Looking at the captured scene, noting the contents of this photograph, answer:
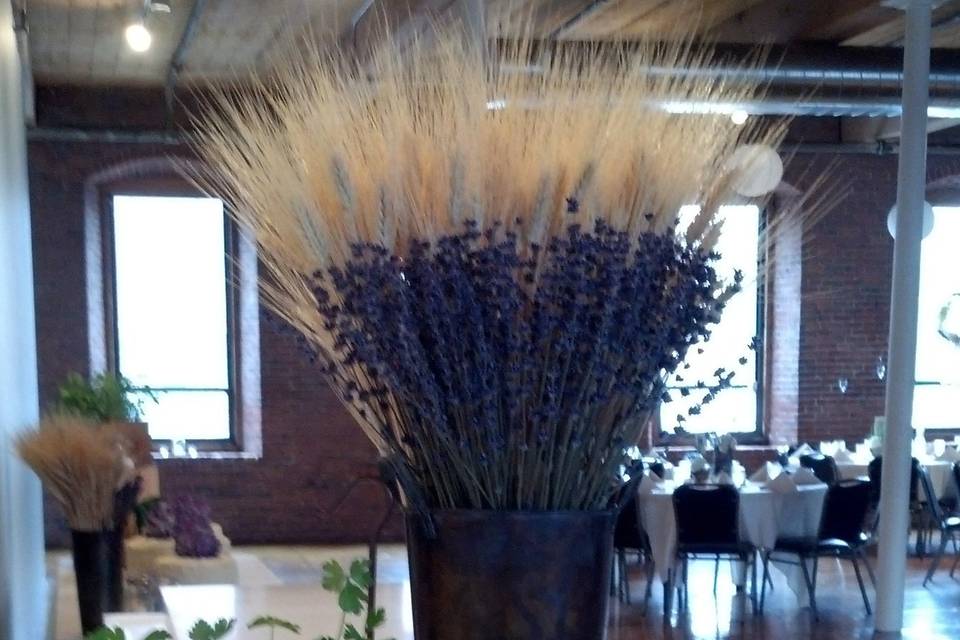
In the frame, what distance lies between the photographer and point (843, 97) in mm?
7203

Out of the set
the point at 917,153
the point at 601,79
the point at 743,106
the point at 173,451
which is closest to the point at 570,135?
the point at 601,79

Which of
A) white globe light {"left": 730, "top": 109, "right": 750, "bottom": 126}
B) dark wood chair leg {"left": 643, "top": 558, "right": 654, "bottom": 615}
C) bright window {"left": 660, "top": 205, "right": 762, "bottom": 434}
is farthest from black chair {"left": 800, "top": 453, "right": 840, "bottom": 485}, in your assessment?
white globe light {"left": 730, "top": 109, "right": 750, "bottom": 126}

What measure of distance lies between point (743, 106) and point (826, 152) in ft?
28.7

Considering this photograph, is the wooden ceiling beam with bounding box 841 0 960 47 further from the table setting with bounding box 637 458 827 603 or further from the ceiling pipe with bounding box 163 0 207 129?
the ceiling pipe with bounding box 163 0 207 129

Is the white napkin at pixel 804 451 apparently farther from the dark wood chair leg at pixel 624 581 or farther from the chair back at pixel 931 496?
the dark wood chair leg at pixel 624 581

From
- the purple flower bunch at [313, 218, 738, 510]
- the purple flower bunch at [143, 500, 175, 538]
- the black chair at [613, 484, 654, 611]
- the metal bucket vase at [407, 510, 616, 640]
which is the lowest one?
the black chair at [613, 484, 654, 611]

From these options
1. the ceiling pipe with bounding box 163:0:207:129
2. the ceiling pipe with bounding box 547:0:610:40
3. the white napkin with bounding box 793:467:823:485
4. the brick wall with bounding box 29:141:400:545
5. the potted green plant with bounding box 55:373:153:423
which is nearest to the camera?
the potted green plant with bounding box 55:373:153:423

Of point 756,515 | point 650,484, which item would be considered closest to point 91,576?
point 650,484

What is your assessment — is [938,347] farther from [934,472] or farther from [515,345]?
[515,345]

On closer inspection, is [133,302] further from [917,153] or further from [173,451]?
[917,153]

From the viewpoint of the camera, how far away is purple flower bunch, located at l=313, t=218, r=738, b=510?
0.99 m

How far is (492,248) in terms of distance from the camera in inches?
38.4

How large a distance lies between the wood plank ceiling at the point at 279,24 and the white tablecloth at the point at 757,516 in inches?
103

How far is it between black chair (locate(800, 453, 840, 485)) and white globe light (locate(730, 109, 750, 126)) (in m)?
6.73
